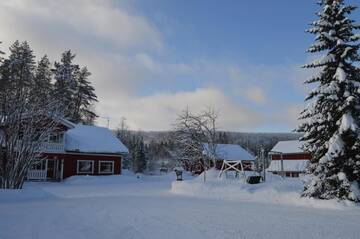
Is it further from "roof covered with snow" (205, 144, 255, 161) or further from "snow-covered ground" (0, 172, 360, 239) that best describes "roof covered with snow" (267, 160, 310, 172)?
"snow-covered ground" (0, 172, 360, 239)

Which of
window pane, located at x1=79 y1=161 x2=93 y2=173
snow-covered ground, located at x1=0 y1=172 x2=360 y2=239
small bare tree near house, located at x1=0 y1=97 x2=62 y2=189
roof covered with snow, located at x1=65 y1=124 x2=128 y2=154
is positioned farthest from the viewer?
window pane, located at x1=79 y1=161 x2=93 y2=173

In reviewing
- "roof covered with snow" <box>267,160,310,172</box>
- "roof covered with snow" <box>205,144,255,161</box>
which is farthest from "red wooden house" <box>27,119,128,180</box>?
"roof covered with snow" <box>267,160,310,172</box>

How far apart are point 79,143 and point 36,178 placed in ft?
17.7

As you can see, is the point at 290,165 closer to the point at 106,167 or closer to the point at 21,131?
the point at 106,167

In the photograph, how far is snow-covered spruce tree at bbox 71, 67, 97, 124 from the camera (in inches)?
2080

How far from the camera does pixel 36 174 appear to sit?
2972 cm

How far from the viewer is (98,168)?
114ft

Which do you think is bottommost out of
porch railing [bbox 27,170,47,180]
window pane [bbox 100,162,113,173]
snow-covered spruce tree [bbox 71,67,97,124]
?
porch railing [bbox 27,170,47,180]

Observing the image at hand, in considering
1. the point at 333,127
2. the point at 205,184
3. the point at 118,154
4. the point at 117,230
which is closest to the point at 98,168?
the point at 118,154

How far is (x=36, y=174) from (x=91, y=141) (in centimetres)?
688

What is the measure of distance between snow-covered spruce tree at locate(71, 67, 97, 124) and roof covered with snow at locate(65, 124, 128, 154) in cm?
1571

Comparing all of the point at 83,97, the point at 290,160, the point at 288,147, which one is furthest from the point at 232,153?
the point at 83,97

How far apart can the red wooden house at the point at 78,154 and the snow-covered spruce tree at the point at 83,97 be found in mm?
15792

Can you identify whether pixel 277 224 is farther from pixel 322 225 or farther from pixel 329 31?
pixel 329 31
